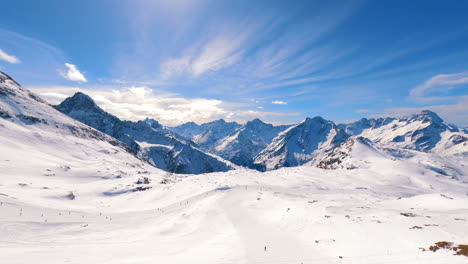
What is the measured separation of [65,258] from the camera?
1495cm

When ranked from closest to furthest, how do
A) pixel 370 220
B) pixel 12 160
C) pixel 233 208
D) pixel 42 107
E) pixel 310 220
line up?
pixel 370 220, pixel 310 220, pixel 233 208, pixel 12 160, pixel 42 107

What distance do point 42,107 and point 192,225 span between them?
594 feet

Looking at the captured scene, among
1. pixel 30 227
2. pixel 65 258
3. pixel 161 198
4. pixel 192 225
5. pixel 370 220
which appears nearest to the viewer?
pixel 65 258

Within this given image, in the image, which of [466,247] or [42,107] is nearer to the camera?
[466,247]

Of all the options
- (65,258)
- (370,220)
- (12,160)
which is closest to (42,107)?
(12,160)

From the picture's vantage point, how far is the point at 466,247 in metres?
16.1

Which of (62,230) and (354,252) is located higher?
(354,252)

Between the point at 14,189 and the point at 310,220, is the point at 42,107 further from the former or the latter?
the point at 310,220

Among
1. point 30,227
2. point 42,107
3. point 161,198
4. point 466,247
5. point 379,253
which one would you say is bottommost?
point 161,198

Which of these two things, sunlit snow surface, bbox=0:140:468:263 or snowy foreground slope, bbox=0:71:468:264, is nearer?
sunlit snow surface, bbox=0:140:468:263

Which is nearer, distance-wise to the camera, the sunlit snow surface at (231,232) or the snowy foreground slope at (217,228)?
the sunlit snow surface at (231,232)

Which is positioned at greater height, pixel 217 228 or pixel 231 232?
pixel 231 232

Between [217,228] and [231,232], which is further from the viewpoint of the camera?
[217,228]

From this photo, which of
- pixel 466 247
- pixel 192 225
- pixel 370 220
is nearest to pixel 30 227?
pixel 192 225
